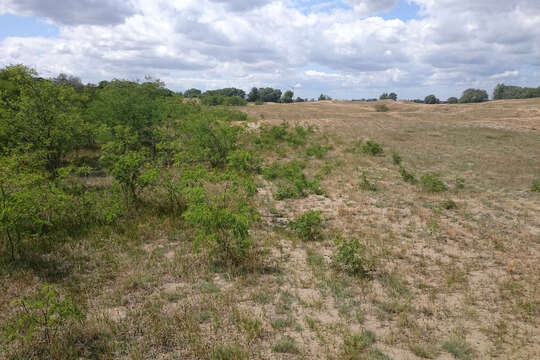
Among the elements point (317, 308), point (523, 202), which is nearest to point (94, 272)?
point (317, 308)

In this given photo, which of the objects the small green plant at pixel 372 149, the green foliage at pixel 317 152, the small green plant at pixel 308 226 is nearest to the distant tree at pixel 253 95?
the green foliage at pixel 317 152

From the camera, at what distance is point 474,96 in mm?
83938

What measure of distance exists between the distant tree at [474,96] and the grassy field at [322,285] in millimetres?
88472

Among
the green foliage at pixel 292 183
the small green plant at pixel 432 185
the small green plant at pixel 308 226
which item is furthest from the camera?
Result: the small green plant at pixel 432 185

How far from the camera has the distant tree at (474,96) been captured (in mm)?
83250

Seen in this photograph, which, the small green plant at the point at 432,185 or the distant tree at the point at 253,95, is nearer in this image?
the small green plant at the point at 432,185

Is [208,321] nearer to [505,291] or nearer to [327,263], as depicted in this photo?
[327,263]

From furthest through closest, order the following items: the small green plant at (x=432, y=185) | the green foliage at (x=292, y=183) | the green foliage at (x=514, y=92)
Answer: the green foliage at (x=514, y=92) → the small green plant at (x=432, y=185) → the green foliage at (x=292, y=183)

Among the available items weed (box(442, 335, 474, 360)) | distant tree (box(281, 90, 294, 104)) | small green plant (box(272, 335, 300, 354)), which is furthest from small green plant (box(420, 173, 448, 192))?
distant tree (box(281, 90, 294, 104))

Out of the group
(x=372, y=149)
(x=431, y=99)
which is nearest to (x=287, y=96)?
(x=431, y=99)

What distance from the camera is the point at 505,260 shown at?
6957 mm

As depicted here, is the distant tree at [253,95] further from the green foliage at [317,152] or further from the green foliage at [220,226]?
the green foliage at [220,226]

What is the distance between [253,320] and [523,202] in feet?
36.8

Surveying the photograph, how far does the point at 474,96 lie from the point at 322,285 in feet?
321
